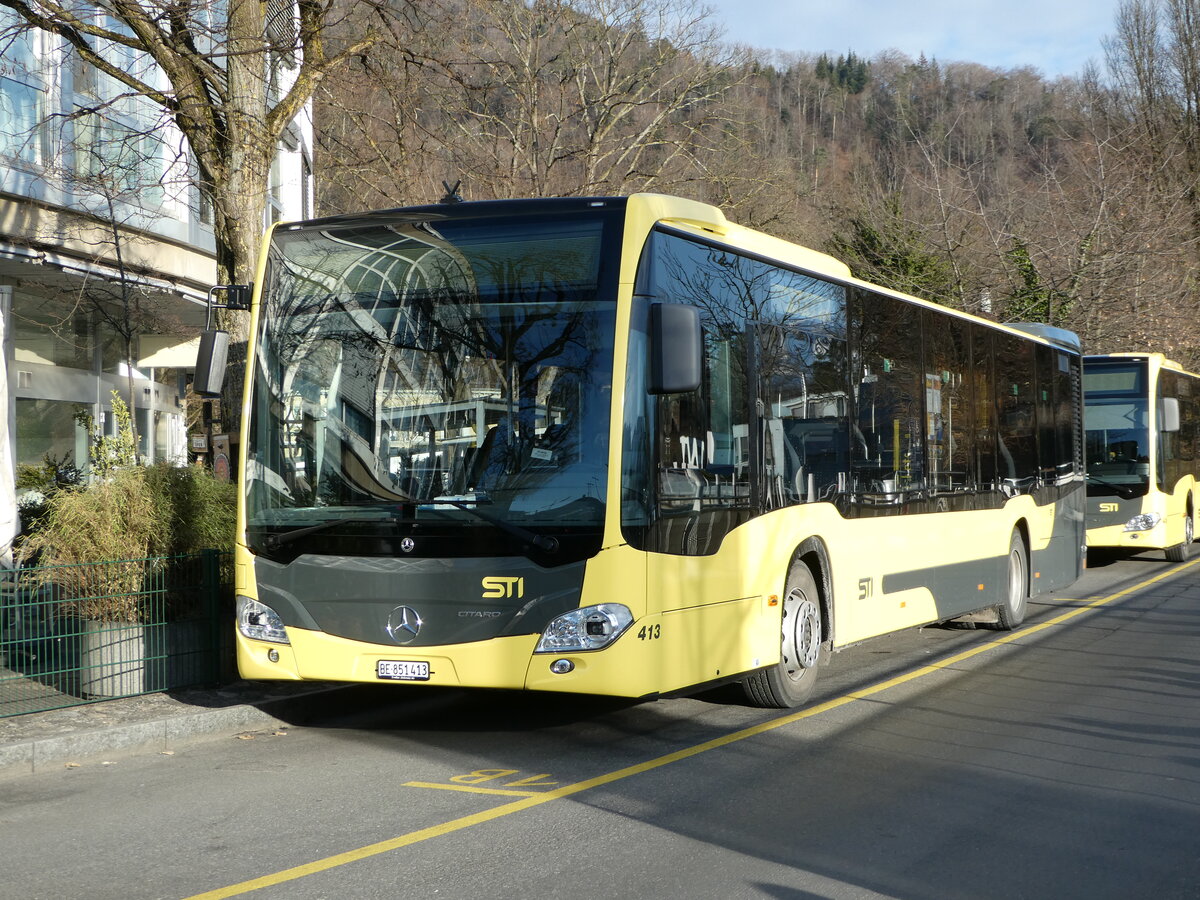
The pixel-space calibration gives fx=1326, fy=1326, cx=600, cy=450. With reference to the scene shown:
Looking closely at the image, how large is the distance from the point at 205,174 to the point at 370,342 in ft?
17.1

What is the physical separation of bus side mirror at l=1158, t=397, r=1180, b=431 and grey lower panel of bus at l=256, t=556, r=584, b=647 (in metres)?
17.2

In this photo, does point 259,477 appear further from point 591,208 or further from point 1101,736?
point 1101,736

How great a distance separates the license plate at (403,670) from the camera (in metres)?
7.70

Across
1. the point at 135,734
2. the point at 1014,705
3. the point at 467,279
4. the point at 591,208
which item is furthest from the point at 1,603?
the point at 1014,705

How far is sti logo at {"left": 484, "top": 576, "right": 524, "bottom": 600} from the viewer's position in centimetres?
752

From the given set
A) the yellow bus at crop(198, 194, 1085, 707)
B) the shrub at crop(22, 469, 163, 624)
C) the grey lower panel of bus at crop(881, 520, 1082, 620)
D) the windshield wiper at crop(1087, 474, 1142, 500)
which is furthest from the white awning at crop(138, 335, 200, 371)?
the windshield wiper at crop(1087, 474, 1142, 500)

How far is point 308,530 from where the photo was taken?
8.04 metres

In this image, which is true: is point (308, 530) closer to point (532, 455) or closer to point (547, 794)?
point (532, 455)

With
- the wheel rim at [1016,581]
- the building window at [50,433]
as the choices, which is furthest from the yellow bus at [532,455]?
the building window at [50,433]

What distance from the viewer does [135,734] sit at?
8281 mm

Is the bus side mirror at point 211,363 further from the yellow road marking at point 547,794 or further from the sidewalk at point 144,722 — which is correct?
the yellow road marking at point 547,794

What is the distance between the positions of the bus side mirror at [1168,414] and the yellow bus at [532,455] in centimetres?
1444

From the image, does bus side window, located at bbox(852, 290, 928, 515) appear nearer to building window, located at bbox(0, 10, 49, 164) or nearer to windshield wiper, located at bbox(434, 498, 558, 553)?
windshield wiper, located at bbox(434, 498, 558, 553)

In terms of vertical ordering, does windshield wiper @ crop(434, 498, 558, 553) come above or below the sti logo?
above
